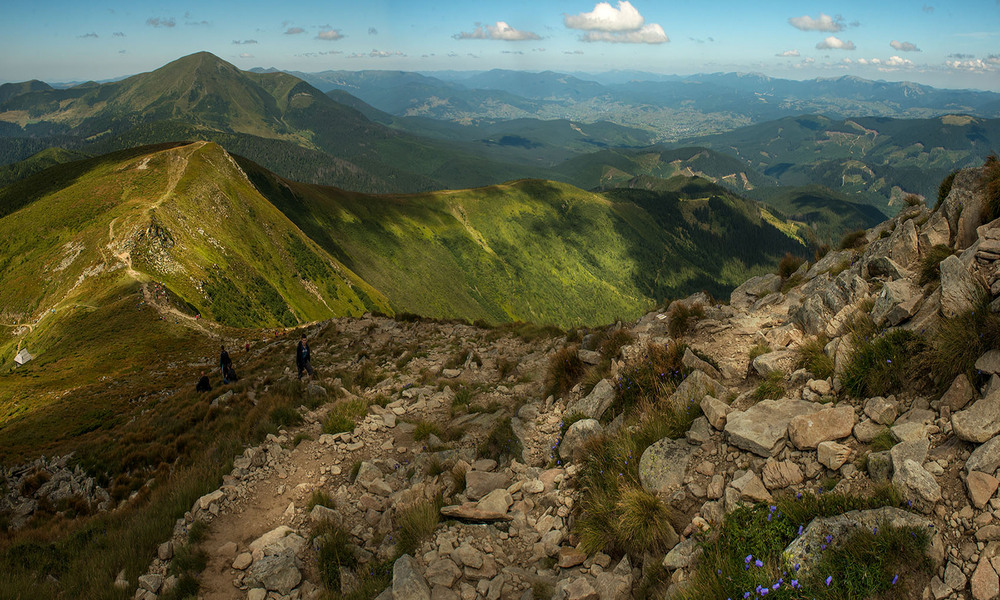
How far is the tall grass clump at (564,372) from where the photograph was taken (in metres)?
11.6

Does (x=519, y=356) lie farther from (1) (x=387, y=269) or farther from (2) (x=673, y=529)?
(1) (x=387, y=269)

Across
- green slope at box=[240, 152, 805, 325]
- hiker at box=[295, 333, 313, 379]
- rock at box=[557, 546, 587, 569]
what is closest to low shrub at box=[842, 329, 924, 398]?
rock at box=[557, 546, 587, 569]

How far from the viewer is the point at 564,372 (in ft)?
39.1

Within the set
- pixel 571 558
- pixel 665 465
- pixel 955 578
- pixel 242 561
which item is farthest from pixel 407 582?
pixel 955 578

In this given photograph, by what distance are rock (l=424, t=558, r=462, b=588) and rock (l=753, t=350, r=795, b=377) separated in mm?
6282

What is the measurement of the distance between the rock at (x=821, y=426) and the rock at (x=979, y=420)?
1.02m

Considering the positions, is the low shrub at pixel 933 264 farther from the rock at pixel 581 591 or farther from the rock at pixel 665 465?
the rock at pixel 581 591

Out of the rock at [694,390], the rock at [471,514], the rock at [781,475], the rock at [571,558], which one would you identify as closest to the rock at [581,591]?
the rock at [571,558]

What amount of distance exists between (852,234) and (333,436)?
19824mm

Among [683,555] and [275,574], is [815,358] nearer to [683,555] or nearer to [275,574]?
[683,555]

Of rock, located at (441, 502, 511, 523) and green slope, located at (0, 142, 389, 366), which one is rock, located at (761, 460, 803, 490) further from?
green slope, located at (0, 142, 389, 366)

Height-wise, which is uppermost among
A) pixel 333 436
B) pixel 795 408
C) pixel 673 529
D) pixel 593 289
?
pixel 795 408

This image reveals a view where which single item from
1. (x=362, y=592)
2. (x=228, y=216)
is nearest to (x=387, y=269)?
(x=228, y=216)

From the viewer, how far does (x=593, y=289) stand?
612ft
